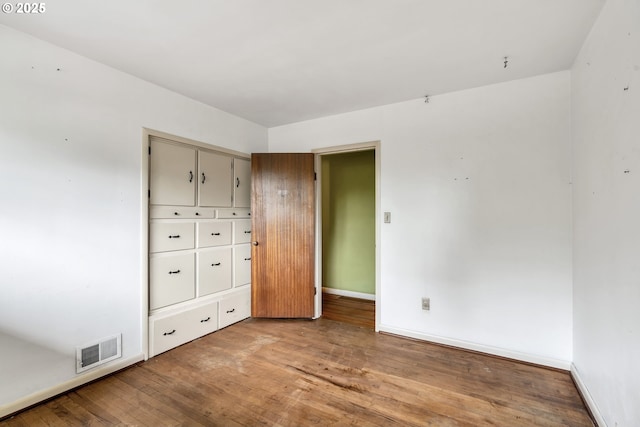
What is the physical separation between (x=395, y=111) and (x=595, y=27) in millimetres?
1483

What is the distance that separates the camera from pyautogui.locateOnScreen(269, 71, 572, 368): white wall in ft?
7.16

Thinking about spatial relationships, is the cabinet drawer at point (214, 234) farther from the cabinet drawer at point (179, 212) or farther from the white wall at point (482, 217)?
the white wall at point (482, 217)

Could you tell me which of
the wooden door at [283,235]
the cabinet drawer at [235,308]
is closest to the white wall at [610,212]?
the wooden door at [283,235]

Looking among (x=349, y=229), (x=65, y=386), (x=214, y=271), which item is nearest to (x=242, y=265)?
(x=214, y=271)

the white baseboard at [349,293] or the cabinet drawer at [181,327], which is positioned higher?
the cabinet drawer at [181,327]

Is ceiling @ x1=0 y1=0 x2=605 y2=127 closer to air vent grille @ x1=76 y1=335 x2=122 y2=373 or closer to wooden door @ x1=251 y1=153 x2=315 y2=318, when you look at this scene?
wooden door @ x1=251 y1=153 x2=315 y2=318

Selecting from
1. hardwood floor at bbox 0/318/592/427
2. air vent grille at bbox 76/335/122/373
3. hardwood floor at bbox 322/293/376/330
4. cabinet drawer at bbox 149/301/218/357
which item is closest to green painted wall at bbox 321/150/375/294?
hardwood floor at bbox 322/293/376/330

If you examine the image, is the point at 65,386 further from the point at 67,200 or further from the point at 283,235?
the point at 283,235

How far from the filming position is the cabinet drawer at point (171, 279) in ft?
7.96

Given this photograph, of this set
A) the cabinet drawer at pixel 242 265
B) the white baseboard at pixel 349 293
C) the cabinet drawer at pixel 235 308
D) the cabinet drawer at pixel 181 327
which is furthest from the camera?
the white baseboard at pixel 349 293

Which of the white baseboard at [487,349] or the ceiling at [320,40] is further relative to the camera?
the white baseboard at [487,349]

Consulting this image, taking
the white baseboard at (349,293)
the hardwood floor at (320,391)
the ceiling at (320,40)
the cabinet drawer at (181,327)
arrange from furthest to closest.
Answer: the white baseboard at (349,293) → the cabinet drawer at (181,327) → the hardwood floor at (320,391) → the ceiling at (320,40)

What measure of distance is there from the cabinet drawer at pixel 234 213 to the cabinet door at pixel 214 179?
8 cm

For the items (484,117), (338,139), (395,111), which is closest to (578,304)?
(484,117)
